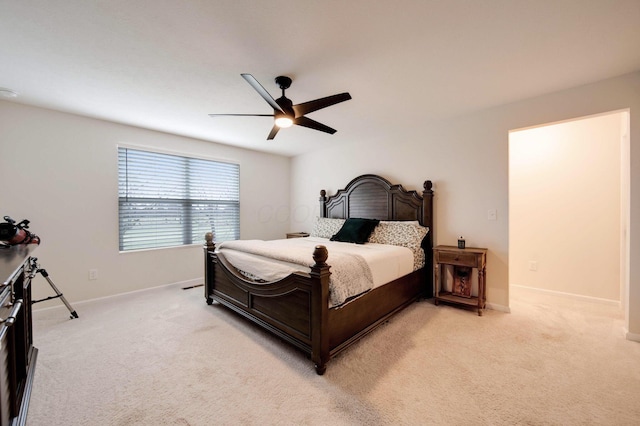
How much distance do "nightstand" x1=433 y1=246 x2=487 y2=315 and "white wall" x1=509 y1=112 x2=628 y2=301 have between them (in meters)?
1.27

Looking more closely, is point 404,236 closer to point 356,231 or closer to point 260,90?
point 356,231

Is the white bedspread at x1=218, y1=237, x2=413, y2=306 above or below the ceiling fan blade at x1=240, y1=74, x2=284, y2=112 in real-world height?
below

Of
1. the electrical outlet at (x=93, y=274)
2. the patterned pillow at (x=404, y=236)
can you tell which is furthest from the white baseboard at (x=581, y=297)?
the electrical outlet at (x=93, y=274)

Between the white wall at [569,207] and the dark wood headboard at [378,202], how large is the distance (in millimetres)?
1517

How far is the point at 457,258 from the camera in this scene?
2965mm

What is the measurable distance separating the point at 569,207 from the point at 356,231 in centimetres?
282

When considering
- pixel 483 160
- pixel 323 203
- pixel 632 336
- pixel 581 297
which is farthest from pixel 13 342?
pixel 581 297

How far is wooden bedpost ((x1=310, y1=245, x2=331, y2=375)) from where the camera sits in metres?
1.84

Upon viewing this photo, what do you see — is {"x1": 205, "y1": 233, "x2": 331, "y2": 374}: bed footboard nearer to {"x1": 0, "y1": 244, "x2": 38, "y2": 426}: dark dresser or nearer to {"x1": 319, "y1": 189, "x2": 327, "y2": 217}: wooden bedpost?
{"x1": 0, "y1": 244, "x2": 38, "y2": 426}: dark dresser

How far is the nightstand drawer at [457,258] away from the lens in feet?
9.38

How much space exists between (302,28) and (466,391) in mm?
2619

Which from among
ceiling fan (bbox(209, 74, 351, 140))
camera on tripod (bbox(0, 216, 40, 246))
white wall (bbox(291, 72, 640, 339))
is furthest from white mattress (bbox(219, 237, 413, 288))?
camera on tripod (bbox(0, 216, 40, 246))

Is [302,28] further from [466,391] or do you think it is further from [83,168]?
[83,168]

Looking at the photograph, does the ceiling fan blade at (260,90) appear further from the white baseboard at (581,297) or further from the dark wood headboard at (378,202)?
the white baseboard at (581,297)
